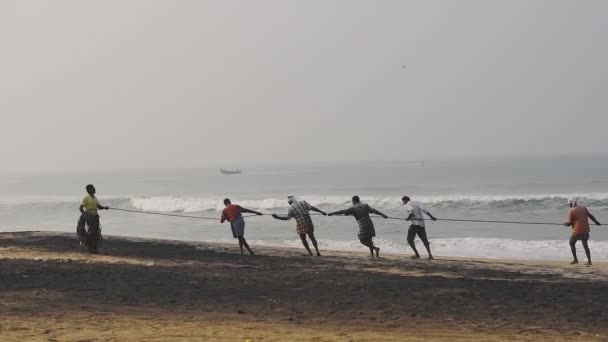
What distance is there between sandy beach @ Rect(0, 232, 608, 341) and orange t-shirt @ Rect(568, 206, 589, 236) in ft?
3.01

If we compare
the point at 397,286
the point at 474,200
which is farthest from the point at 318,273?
the point at 474,200

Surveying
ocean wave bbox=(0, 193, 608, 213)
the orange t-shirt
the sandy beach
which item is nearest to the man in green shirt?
the sandy beach

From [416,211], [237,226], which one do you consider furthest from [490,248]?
[237,226]

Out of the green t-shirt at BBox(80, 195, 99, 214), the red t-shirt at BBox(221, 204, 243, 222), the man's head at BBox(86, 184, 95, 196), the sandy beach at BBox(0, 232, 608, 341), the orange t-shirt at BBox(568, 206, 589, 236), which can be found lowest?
the sandy beach at BBox(0, 232, 608, 341)

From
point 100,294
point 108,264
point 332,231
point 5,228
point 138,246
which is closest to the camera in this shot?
point 100,294

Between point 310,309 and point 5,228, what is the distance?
31430 millimetres

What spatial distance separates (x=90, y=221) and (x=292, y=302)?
7599mm

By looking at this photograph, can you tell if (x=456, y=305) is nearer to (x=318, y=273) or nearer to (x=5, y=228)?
(x=318, y=273)

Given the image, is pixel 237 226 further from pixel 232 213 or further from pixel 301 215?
pixel 301 215

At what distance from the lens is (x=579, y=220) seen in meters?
14.6

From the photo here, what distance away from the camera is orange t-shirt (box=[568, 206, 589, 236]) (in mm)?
14609

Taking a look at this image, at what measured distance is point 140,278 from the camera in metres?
11.0

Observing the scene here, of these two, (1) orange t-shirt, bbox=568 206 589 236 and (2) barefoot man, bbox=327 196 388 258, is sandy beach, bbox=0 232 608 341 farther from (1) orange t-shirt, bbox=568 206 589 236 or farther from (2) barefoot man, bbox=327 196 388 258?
(2) barefoot man, bbox=327 196 388 258

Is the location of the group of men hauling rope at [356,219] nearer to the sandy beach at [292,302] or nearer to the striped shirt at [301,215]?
the striped shirt at [301,215]
